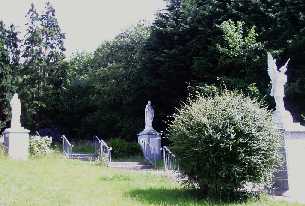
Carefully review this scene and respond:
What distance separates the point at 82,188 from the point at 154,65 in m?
18.8

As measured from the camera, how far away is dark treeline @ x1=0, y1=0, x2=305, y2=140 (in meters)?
24.2

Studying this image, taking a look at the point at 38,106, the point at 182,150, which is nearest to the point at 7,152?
the point at 182,150

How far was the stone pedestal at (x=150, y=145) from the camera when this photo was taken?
76.6ft

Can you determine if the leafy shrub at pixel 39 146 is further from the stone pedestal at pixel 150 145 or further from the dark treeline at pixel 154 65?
the dark treeline at pixel 154 65

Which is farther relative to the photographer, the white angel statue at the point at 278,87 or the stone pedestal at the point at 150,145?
the stone pedestal at the point at 150,145

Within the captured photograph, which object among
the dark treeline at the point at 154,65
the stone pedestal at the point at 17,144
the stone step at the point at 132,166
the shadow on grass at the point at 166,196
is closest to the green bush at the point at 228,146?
the shadow on grass at the point at 166,196

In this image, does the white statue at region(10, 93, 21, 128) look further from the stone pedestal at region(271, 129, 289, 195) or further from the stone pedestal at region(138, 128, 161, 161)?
the stone pedestal at region(271, 129, 289, 195)

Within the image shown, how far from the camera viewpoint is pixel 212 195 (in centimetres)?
1045

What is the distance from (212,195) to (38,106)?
1172 inches

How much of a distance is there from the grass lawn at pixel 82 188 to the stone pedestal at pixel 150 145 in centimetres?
701

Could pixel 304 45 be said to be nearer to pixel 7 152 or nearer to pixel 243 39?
pixel 243 39

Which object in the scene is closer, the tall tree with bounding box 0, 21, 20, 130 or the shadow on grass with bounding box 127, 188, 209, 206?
the shadow on grass with bounding box 127, 188, 209, 206

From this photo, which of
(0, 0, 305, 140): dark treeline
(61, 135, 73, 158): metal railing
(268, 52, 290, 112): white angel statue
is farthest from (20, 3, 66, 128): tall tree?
(268, 52, 290, 112): white angel statue

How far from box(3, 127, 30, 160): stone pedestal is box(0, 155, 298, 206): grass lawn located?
2.52m
